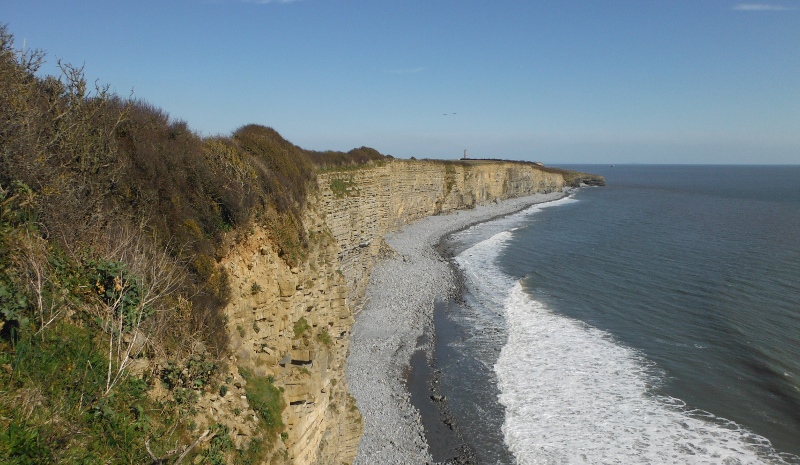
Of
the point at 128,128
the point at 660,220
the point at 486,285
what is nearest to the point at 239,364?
the point at 128,128

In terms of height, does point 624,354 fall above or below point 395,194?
below

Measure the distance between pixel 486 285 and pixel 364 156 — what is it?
50.2 ft

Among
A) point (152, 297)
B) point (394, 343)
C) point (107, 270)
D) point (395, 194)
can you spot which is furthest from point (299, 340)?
point (395, 194)

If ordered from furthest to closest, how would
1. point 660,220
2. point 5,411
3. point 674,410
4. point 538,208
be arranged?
point 538,208, point 660,220, point 674,410, point 5,411

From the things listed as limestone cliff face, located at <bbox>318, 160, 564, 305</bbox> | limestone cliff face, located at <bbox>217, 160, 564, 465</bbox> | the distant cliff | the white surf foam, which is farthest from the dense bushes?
the white surf foam

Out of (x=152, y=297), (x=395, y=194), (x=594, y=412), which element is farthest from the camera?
(x=395, y=194)

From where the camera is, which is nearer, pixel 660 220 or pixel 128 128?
pixel 128 128

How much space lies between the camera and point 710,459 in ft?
52.1

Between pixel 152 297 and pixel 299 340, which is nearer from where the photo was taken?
pixel 152 297

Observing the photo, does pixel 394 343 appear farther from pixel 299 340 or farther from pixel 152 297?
pixel 152 297

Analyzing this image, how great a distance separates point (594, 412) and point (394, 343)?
33.1ft

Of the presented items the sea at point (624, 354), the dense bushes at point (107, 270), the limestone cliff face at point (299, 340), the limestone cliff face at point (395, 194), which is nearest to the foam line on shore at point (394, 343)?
the sea at point (624, 354)

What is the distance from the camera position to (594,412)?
1875 centimetres

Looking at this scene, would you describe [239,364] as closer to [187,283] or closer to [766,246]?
[187,283]
